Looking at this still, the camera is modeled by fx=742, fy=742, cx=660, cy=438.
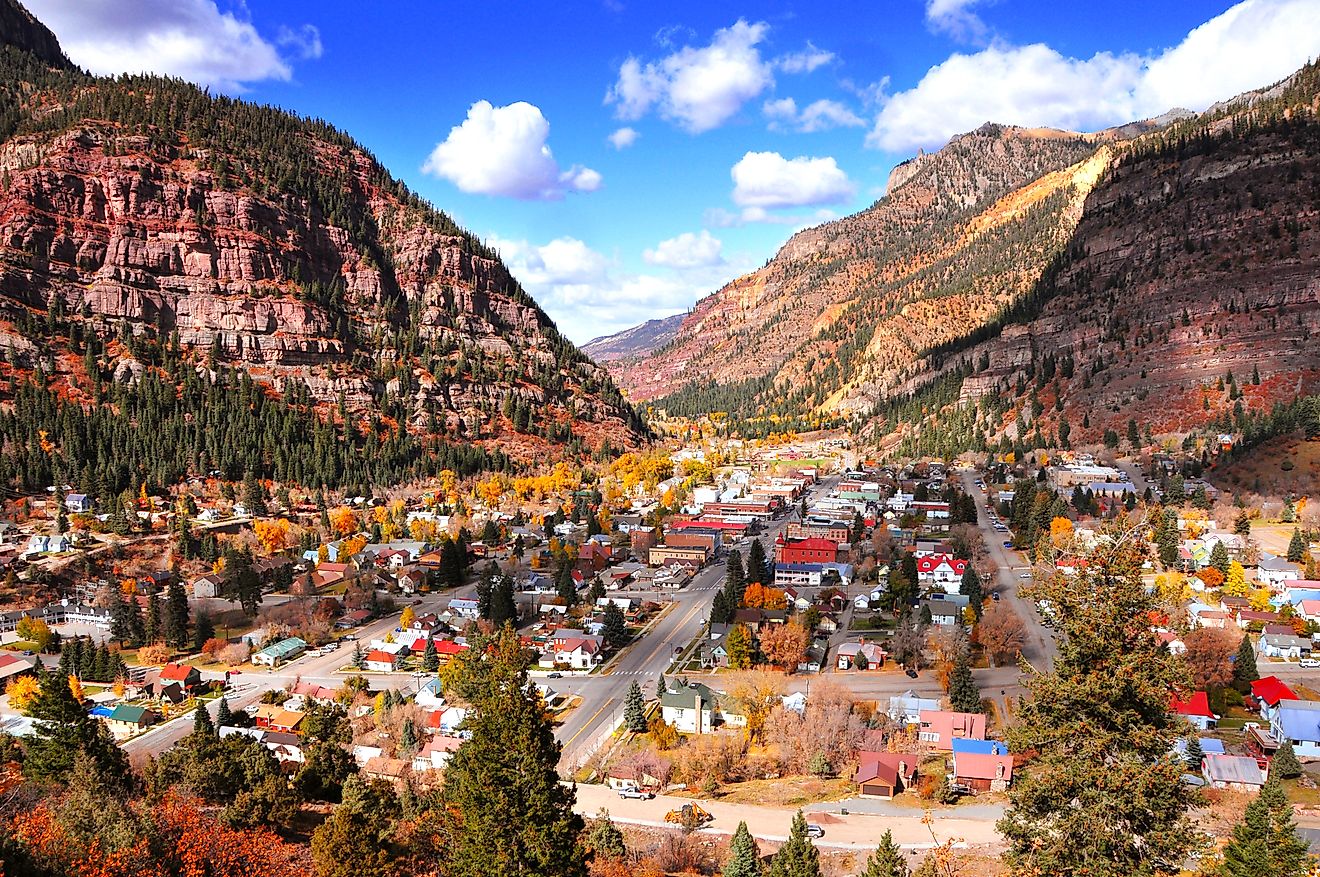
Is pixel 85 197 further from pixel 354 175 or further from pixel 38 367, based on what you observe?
pixel 354 175

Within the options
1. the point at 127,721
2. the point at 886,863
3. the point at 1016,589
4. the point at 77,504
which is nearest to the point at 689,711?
the point at 886,863

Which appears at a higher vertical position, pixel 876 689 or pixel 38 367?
pixel 38 367

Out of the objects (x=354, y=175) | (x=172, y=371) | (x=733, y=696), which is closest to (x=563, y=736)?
(x=733, y=696)

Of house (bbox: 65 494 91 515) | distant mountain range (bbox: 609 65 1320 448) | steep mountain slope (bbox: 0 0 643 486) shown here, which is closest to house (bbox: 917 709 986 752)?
house (bbox: 65 494 91 515)

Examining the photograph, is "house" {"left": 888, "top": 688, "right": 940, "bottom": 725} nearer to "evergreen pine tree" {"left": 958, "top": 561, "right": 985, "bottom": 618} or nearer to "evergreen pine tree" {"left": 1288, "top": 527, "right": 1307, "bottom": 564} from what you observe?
"evergreen pine tree" {"left": 958, "top": 561, "right": 985, "bottom": 618}

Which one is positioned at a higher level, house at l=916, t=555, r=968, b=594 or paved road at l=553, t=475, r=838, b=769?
house at l=916, t=555, r=968, b=594
